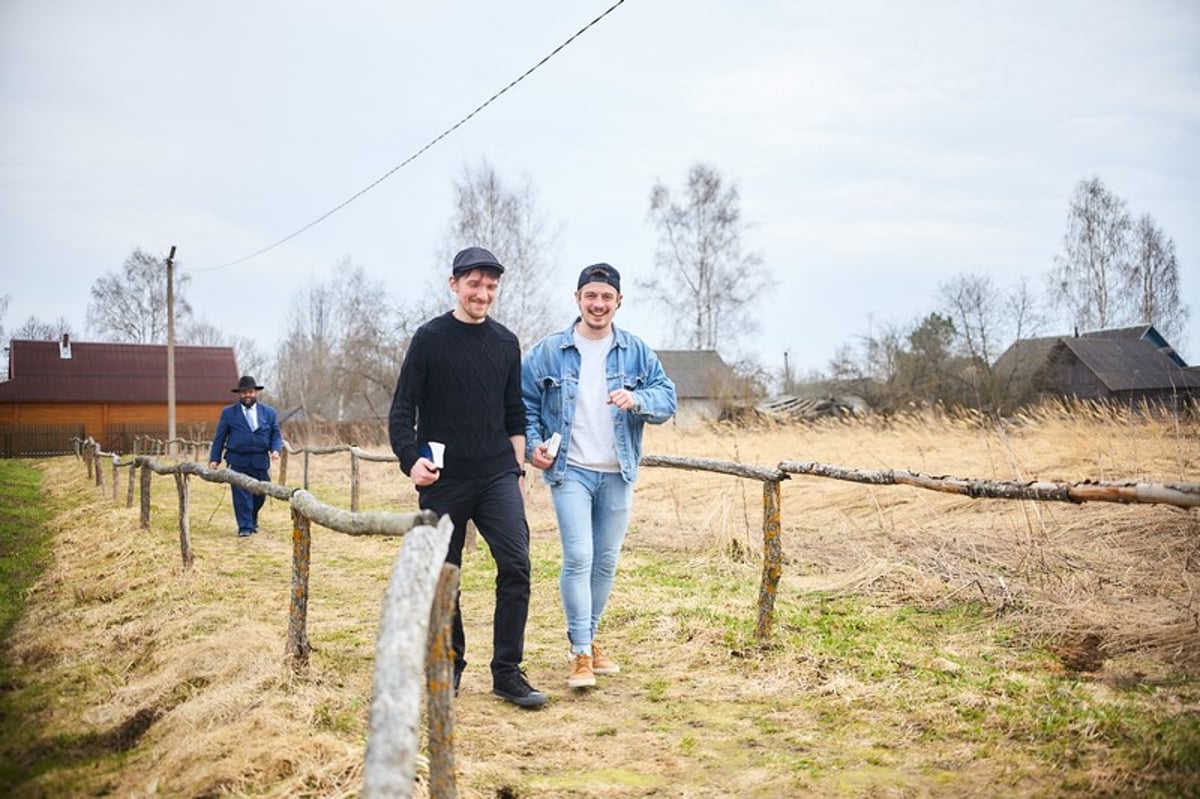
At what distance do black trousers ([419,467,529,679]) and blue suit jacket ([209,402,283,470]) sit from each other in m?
6.57

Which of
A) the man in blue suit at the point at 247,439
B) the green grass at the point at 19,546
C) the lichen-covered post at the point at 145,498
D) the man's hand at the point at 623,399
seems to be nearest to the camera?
the man's hand at the point at 623,399

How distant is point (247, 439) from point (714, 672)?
23.4ft

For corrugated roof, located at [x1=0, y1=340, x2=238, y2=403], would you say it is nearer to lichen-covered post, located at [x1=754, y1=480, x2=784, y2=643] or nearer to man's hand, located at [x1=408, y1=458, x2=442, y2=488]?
lichen-covered post, located at [x1=754, y1=480, x2=784, y2=643]

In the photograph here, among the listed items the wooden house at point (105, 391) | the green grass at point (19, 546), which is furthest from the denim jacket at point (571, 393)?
the wooden house at point (105, 391)

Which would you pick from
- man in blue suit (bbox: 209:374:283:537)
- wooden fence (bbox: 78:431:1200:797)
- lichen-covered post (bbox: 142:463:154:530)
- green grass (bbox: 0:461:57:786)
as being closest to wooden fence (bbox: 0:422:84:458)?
green grass (bbox: 0:461:57:786)

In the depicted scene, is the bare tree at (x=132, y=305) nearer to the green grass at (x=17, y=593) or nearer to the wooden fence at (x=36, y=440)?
the wooden fence at (x=36, y=440)

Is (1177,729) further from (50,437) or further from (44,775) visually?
(50,437)

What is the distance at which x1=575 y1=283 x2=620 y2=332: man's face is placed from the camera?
14.4ft

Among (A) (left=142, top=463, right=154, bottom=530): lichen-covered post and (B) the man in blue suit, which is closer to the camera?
(A) (left=142, top=463, right=154, bottom=530): lichen-covered post

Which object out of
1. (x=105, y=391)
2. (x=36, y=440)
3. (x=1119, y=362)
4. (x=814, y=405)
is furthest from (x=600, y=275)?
(x=105, y=391)

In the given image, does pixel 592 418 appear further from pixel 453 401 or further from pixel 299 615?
pixel 299 615

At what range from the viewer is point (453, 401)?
162 inches

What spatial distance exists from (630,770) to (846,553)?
4.63 meters

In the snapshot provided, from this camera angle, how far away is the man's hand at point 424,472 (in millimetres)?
3932
